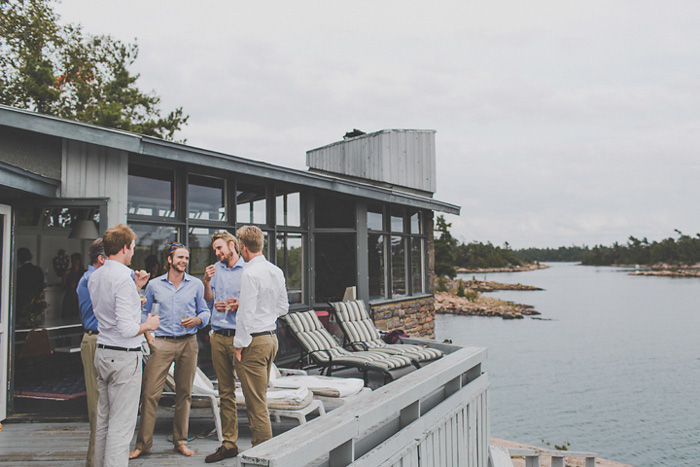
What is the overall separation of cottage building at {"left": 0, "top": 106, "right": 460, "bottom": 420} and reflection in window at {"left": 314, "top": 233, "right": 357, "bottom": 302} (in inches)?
0.9

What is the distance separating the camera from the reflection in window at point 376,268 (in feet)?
31.1

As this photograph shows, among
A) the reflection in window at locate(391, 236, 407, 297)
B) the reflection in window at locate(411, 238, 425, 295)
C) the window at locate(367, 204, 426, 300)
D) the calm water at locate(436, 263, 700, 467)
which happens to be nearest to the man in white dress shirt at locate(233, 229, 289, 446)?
the window at locate(367, 204, 426, 300)

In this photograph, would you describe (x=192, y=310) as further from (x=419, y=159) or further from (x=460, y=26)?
(x=460, y=26)

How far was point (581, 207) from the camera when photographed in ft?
265

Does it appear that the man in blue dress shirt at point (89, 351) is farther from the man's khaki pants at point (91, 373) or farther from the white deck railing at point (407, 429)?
the white deck railing at point (407, 429)

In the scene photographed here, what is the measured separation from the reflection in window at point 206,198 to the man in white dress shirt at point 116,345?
3.22m

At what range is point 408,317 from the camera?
10.6 metres

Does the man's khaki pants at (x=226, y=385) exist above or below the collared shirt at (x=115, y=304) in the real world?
below

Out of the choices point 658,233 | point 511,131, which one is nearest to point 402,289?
point 511,131

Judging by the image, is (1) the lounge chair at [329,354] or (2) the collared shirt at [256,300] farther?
(1) the lounge chair at [329,354]

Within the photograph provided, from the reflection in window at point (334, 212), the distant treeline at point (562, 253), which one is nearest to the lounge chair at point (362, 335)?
the reflection in window at point (334, 212)

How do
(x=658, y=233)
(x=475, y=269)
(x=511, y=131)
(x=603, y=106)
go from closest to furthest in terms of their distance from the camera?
(x=603, y=106), (x=511, y=131), (x=475, y=269), (x=658, y=233)

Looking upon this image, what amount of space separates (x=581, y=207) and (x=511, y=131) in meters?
35.7

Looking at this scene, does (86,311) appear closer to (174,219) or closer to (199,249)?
(174,219)
